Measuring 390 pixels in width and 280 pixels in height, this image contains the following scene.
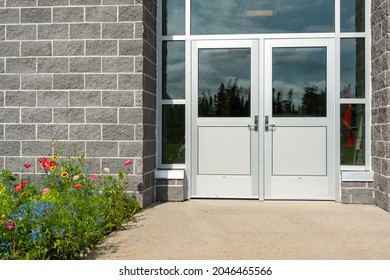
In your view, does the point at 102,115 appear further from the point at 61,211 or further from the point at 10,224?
the point at 10,224

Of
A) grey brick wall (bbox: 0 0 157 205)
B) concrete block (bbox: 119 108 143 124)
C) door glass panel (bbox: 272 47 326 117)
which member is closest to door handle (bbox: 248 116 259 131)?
door glass panel (bbox: 272 47 326 117)

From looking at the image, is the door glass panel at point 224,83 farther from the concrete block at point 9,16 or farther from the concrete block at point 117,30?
the concrete block at point 9,16

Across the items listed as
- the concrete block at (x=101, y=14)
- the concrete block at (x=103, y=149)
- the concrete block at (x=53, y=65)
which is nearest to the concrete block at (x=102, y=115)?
the concrete block at (x=103, y=149)

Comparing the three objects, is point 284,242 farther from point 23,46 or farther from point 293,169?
point 23,46

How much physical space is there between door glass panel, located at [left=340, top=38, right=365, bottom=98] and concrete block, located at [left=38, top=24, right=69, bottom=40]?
12.5 feet

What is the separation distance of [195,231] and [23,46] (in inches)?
132

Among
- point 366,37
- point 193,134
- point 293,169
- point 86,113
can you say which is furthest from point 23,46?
point 366,37

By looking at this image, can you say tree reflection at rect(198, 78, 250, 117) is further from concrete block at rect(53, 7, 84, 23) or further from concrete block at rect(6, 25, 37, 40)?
concrete block at rect(6, 25, 37, 40)

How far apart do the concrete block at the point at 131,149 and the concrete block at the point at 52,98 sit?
919 millimetres

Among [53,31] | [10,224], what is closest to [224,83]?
[53,31]

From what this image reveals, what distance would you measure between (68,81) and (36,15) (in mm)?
973

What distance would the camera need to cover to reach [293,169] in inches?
255

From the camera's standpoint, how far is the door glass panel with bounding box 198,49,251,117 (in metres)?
6.61

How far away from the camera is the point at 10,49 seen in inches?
236
